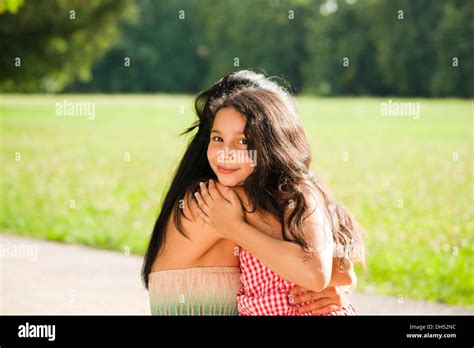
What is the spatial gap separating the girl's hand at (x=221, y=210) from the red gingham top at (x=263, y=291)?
0.17m

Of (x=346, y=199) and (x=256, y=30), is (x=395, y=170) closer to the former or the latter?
(x=346, y=199)

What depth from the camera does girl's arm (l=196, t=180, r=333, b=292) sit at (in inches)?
107

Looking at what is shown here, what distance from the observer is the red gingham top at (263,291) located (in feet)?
9.32

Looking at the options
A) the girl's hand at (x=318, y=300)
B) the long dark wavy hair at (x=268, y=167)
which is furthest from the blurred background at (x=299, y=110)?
the girl's hand at (x=318, y=300)

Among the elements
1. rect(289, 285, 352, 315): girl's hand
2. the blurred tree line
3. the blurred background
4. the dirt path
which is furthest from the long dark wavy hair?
the blurred tree line

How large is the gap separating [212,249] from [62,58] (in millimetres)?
30728

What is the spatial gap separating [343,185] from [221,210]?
8270mm

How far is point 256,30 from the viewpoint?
54.3 m

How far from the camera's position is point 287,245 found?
272 cm

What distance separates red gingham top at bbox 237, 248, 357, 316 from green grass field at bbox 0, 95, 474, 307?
1.07 metres

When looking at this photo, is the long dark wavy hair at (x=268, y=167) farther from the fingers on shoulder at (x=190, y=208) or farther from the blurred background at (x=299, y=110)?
the blurred background at (x=299, y=110)

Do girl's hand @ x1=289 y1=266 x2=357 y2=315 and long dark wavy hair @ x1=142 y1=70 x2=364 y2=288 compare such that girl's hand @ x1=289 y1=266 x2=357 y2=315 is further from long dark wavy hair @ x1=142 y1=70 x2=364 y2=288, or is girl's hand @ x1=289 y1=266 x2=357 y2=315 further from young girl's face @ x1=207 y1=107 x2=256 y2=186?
young girl's face @ x1=207 y1=107 x2=256 y2=186

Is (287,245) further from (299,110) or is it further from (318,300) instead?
(299,110)
